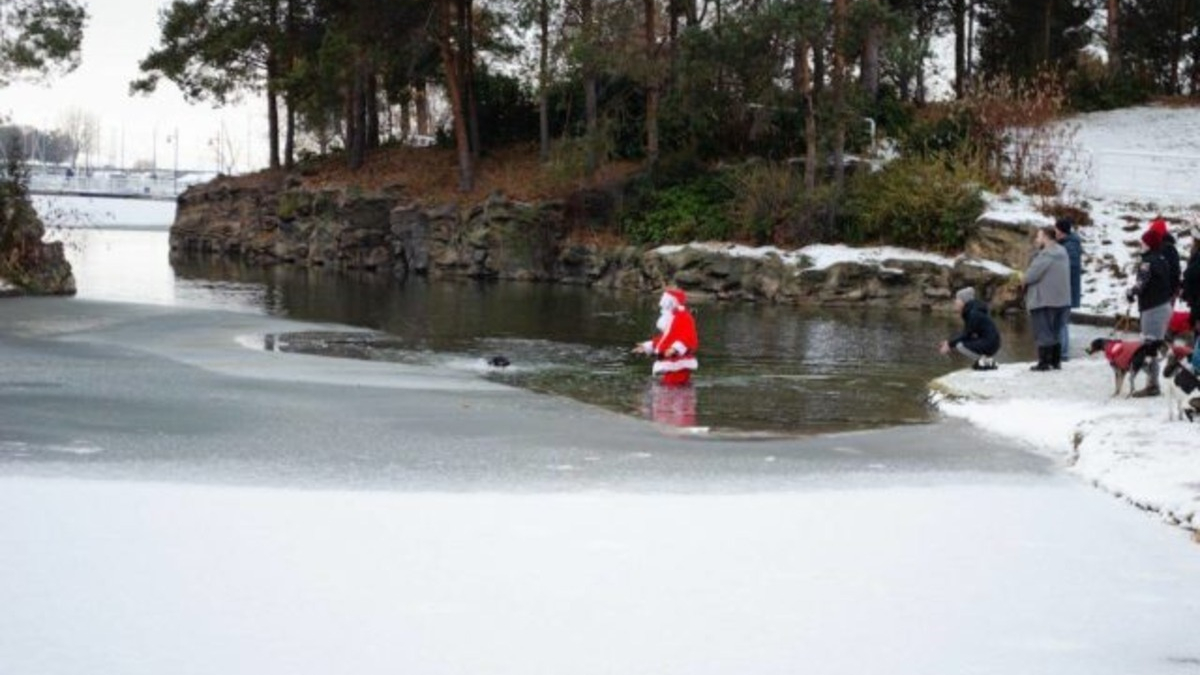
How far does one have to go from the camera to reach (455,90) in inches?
1619

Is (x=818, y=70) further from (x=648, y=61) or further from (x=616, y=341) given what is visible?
(x=616, y=341)

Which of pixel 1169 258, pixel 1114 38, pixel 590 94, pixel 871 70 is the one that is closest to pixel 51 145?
pixel 590 94

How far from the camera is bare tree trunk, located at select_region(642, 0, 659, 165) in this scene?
33750 mm

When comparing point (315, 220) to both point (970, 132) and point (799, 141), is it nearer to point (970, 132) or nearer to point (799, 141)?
point (799, 141)

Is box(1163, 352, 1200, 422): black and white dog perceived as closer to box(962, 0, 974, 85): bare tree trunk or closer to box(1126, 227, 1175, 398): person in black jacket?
box(1126, 227, 1175, 398): person in black jacket

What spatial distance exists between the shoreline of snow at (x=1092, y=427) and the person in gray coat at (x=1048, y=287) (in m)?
0.45

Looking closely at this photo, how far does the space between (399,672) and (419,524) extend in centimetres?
231

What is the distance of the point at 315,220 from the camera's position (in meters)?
46.3

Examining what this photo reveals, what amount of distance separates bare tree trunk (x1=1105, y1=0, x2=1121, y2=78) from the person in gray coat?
30.1 metres

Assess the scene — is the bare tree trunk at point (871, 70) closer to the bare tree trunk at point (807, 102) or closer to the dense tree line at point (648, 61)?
the dense tree line at point (648, 61)

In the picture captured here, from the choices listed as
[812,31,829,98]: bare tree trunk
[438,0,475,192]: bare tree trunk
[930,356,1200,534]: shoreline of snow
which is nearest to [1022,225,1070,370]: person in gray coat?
Answer: [930,356,1200,534]: shoreline of snow

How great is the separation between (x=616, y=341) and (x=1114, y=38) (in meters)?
28.8

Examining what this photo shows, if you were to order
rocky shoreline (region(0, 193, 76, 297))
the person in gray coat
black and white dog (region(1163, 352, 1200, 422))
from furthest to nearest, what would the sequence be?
rocky shoreline (region(0, 193, 76, 297)) → the person in gray coat → black and white dog (region(1163, 352, 1200, 422))

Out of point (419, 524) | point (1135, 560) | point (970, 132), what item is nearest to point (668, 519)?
point (419, 524)
